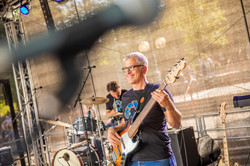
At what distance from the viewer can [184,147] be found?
12.3 feet

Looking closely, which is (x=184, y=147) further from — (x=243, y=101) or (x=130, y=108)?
(x=130, y=108)

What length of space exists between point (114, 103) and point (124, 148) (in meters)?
2.62

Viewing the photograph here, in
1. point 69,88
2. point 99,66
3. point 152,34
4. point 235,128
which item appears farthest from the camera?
point 69,88

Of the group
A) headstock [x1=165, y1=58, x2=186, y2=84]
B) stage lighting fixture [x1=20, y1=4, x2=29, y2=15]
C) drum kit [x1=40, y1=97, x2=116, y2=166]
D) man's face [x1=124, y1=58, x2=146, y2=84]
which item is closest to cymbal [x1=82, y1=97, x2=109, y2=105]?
drum kit [x1=40, y1=97, x2=116, y2=166]

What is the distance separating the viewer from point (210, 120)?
15.9 feet

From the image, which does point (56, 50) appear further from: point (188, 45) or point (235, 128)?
point (235, 128)

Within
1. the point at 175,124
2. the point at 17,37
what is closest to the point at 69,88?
the point at 17,37

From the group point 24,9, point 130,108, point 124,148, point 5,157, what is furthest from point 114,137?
point 24,9

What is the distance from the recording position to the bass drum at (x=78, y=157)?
17.0ft

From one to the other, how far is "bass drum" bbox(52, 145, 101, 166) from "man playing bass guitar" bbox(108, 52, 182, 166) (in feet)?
10.1

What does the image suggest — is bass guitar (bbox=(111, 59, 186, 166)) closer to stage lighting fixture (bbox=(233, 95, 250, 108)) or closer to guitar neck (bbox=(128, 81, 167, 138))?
guitar neck (bbox=(128, 81, 167, 138))

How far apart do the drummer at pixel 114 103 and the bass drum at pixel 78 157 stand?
0.90 m

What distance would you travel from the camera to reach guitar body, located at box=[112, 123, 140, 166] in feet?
6.50

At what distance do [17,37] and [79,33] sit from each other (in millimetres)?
1704
